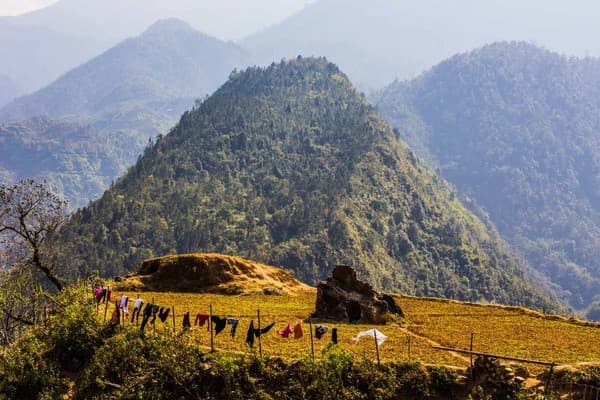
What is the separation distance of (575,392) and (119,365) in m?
28.4

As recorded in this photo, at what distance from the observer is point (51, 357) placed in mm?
42875

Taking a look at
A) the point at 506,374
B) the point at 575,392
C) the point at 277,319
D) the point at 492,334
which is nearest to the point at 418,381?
the point at 506,374

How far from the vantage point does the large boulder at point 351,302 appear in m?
49.8

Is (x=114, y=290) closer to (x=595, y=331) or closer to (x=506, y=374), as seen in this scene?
(x=506, y=374)

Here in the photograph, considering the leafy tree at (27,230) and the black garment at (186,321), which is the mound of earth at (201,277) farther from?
the black garment at (186,321)

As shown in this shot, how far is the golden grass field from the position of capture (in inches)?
1486

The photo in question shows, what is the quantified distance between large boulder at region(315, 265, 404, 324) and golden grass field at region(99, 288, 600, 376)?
169cm

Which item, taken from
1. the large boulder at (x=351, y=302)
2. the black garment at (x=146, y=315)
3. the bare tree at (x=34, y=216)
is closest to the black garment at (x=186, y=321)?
the black garment at (x=146, y=315)

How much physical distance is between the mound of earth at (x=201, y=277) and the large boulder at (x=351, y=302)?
525 inches

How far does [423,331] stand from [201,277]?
96.1 feet

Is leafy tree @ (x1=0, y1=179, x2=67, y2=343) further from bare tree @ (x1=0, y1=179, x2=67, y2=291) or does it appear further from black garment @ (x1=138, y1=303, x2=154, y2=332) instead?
black garment @ (x1=138, y1=303, x2=154, y2=332)

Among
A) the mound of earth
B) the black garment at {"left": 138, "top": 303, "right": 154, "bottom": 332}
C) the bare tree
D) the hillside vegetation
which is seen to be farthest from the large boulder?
the bare tree

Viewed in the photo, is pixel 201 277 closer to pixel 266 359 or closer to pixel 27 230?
pixel 27 230

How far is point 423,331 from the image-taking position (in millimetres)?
44969
